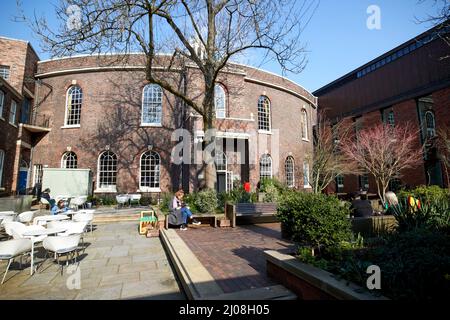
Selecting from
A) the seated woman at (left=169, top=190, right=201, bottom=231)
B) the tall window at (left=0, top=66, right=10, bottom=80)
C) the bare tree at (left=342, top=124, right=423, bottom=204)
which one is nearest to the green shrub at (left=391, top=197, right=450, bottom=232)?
the seated woman at (left=169, top=190, right=201, bottom=231)

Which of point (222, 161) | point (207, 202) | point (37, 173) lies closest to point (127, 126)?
point (222, 161)

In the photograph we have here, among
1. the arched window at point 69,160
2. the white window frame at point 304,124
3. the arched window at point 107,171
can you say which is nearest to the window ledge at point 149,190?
the arched window at point 107,171

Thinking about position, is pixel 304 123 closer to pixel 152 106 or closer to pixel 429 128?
pixel 429 128

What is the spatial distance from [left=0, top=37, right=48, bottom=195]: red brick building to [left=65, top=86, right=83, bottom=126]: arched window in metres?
1.74

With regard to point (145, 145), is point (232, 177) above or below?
below

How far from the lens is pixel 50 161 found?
56.9 feet

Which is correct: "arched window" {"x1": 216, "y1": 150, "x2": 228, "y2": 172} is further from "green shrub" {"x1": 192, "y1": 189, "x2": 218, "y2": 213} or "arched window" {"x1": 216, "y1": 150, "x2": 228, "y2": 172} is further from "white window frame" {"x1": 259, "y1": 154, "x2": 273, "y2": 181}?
"green shrub" {"x1": 192, "y1": 189, "x2": 218, "y2": 213}

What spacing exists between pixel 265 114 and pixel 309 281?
62.2 feet

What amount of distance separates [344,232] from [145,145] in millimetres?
15533

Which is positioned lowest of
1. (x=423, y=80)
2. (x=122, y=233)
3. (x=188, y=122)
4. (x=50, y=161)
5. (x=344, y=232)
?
(x=122, y=233)

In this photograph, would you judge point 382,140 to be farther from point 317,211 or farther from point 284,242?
point 317,211

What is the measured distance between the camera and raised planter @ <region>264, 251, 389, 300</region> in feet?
8.11
